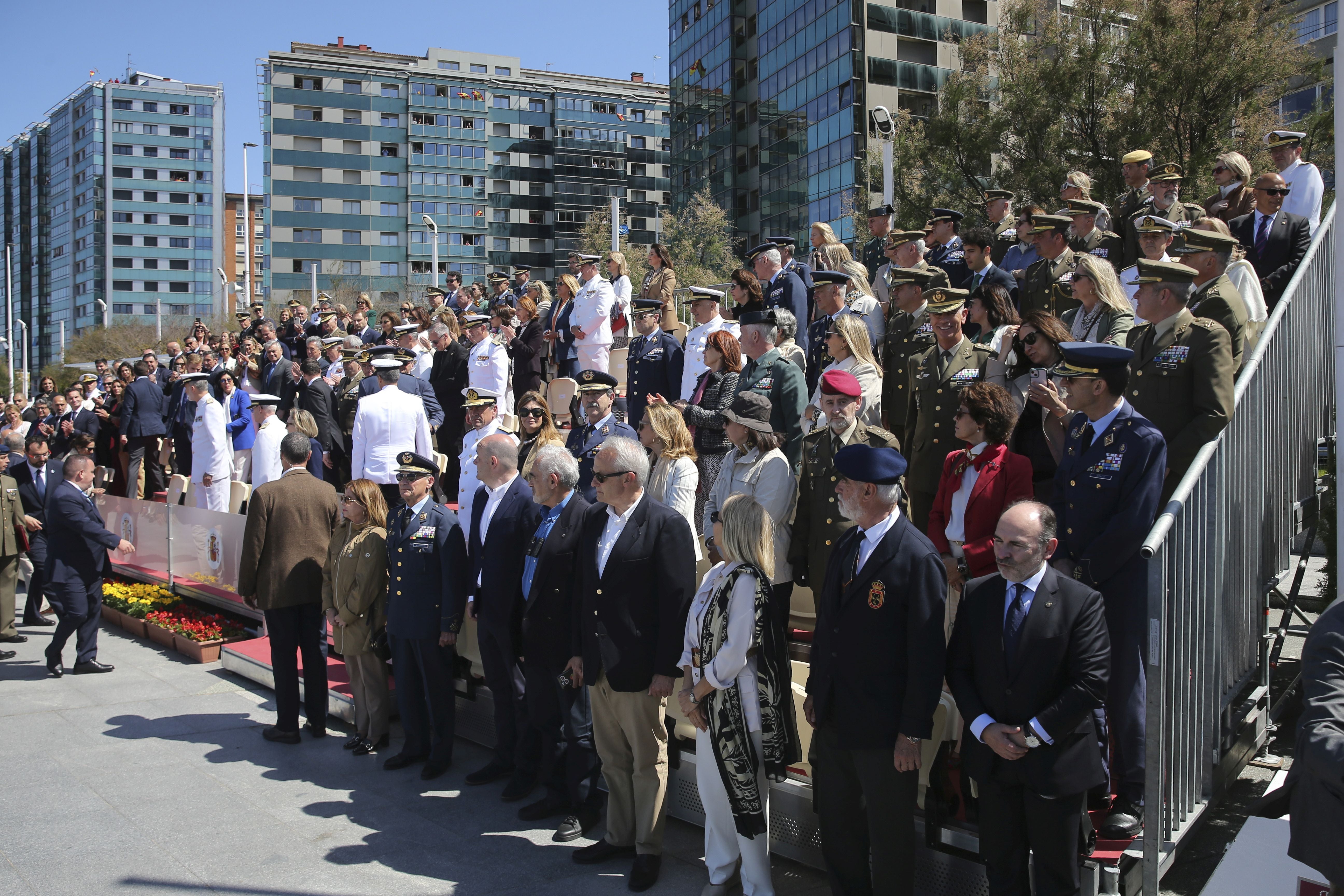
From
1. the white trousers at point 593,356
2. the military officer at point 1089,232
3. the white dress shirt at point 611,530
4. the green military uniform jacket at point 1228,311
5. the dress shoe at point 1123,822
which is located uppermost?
the military officer at point 1089,232

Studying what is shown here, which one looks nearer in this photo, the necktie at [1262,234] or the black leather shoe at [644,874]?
the black leather shoe at [644,874]

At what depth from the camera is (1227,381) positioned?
16.7 feet

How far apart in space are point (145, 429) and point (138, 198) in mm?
116384

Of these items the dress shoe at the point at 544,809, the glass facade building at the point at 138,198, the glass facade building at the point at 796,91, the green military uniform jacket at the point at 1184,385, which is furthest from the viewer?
the glass facade building at the point at 138,198

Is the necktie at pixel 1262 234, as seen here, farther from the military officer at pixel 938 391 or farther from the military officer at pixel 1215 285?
the military officer at pixel 938 391

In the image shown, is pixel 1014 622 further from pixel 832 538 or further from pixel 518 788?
pixel 518 788

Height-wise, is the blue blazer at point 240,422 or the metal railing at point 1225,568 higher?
the blue blazer at point 240,422

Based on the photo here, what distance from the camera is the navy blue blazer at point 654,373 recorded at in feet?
32.6

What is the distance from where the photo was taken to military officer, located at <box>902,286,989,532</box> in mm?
6469

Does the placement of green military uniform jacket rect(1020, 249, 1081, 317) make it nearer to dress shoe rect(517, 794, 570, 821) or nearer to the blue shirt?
the blue shirt

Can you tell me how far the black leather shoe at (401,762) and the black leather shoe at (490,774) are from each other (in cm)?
54

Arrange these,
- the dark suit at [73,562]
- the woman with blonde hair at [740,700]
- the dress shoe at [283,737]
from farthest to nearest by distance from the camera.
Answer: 1. the dark suit at [73,562]
2. the dress shoe at [283,737]
3. the woman with blonde hair at [740,700]

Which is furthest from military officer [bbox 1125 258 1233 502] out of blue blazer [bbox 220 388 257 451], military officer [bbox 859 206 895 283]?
blue blazer [bbox 220 388 257 451]

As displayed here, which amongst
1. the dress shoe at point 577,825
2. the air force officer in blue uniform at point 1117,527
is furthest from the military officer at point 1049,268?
the dress shoe at point 577,825
